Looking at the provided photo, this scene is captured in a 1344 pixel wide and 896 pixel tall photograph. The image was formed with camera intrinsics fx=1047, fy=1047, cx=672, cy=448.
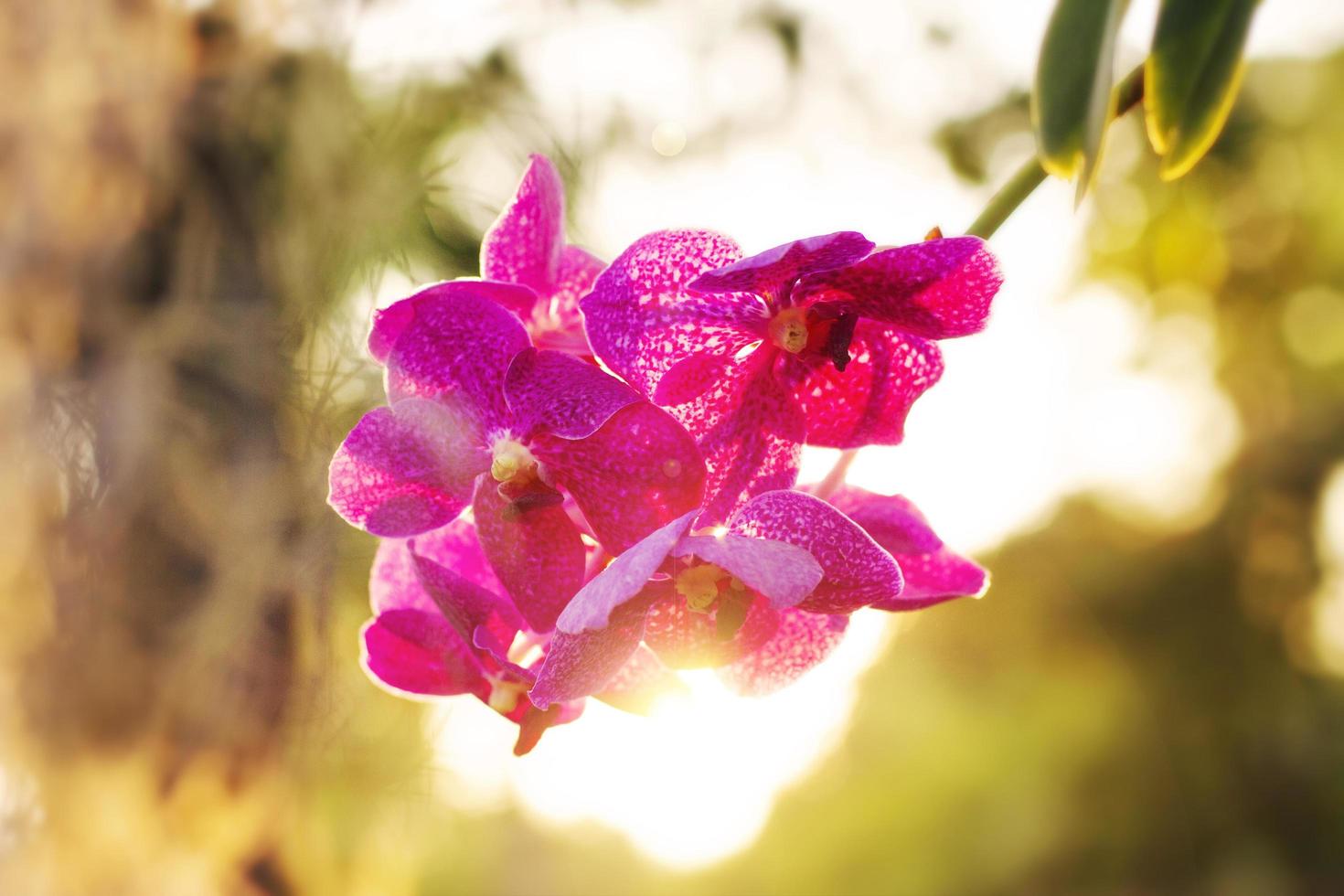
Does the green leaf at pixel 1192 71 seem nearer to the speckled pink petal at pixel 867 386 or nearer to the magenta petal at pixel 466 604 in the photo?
the speckled pink petal at pixel 867 386

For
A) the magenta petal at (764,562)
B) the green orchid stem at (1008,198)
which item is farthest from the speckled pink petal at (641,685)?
the green orchid stem at (1008,198)

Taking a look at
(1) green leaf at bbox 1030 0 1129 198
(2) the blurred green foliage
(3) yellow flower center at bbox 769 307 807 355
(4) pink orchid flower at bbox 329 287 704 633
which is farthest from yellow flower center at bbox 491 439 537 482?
(2) the blurred green foliage

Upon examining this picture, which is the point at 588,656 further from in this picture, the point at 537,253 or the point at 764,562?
the point at 537,253

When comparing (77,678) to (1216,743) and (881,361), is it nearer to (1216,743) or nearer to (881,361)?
(881,361)

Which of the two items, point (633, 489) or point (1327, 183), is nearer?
point (633, 489)

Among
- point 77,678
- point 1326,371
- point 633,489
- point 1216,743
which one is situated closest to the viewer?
point 633,489

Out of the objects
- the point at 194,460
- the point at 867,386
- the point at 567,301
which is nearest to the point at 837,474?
the point at 867,386

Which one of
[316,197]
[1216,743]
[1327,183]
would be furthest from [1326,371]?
[316,197]
